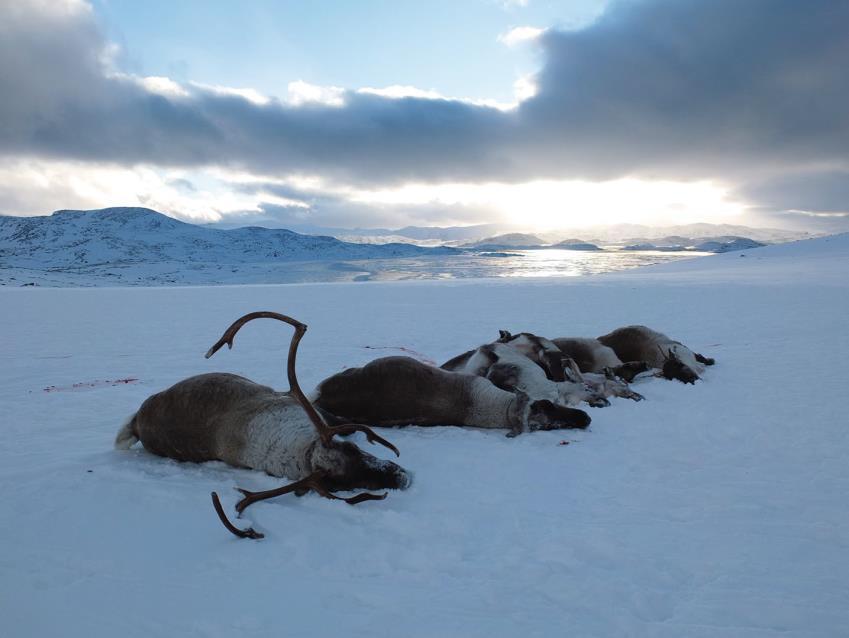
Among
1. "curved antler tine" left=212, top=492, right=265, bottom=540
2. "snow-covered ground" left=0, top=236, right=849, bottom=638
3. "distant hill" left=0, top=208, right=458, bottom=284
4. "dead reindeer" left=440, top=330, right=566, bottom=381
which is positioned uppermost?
"distant hill" left=0, top=208, right=458, bottom=284

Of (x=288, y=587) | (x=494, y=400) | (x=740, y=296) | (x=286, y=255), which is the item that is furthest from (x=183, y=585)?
Answer: (x=286, y=255)

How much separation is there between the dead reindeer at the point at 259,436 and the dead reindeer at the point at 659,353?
5.56 m

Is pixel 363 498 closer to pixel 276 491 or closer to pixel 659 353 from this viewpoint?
pixel 276 491

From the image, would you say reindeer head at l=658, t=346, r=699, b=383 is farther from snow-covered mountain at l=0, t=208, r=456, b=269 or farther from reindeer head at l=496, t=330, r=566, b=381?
snow-covered mountain at l=0, t=208, r=456, b=269

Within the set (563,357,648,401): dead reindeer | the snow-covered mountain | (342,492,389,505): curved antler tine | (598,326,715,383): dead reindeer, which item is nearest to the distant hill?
Answer: the snow-covered mountain

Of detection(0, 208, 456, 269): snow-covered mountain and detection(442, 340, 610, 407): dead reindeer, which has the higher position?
detection(0, 208, 456, 269): snow-covered mountain

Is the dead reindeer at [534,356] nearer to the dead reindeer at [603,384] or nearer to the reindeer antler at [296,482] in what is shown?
the dead reindeer at [603,384]

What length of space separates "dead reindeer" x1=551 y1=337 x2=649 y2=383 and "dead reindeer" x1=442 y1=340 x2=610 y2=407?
1173mm

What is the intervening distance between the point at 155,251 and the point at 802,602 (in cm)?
13100

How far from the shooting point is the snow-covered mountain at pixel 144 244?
366 ft

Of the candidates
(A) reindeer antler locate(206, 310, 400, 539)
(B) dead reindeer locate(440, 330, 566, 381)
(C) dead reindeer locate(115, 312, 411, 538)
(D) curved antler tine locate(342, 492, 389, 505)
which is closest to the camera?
(A) reindeer antler locate(206, 310, 400, 539)

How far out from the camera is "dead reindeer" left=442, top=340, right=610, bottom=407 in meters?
7.06

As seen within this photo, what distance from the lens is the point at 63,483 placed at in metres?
4.42

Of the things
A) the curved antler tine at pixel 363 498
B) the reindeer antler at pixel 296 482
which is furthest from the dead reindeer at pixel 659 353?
the curved antler tine at pixel 363 498
